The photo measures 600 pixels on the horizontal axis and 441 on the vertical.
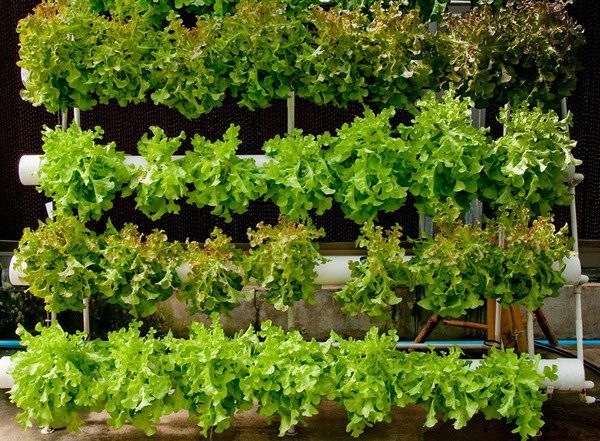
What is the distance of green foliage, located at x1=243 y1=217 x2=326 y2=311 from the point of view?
3.51m

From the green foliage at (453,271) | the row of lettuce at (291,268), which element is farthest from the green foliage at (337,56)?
the green foliage at (453,271)

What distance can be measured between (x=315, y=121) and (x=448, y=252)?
2.00 metres

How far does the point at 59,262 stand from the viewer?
3.59m

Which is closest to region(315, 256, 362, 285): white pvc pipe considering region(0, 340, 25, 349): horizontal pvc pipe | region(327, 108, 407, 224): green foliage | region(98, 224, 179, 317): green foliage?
region(327, 108, 407, 224): green foliage

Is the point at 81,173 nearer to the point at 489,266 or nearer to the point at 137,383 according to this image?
the point at 137,383

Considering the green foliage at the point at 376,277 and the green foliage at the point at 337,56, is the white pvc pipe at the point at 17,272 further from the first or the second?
the green foliage at the point at 337,56

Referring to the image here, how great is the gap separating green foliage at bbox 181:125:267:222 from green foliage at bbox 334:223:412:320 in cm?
65

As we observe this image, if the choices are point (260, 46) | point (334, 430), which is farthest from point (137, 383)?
point (260, 46)

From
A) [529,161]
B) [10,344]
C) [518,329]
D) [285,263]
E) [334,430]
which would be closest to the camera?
[529,161]

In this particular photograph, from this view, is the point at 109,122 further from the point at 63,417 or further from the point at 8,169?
the point at 63,417

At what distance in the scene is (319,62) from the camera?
3.57 m

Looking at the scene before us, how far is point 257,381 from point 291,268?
23.5 inches

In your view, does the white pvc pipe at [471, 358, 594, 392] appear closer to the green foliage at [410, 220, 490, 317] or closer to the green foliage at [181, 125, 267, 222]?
the green foliage at [410, 220, 490, 317]

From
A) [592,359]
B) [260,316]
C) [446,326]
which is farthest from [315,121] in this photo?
[592,359]
